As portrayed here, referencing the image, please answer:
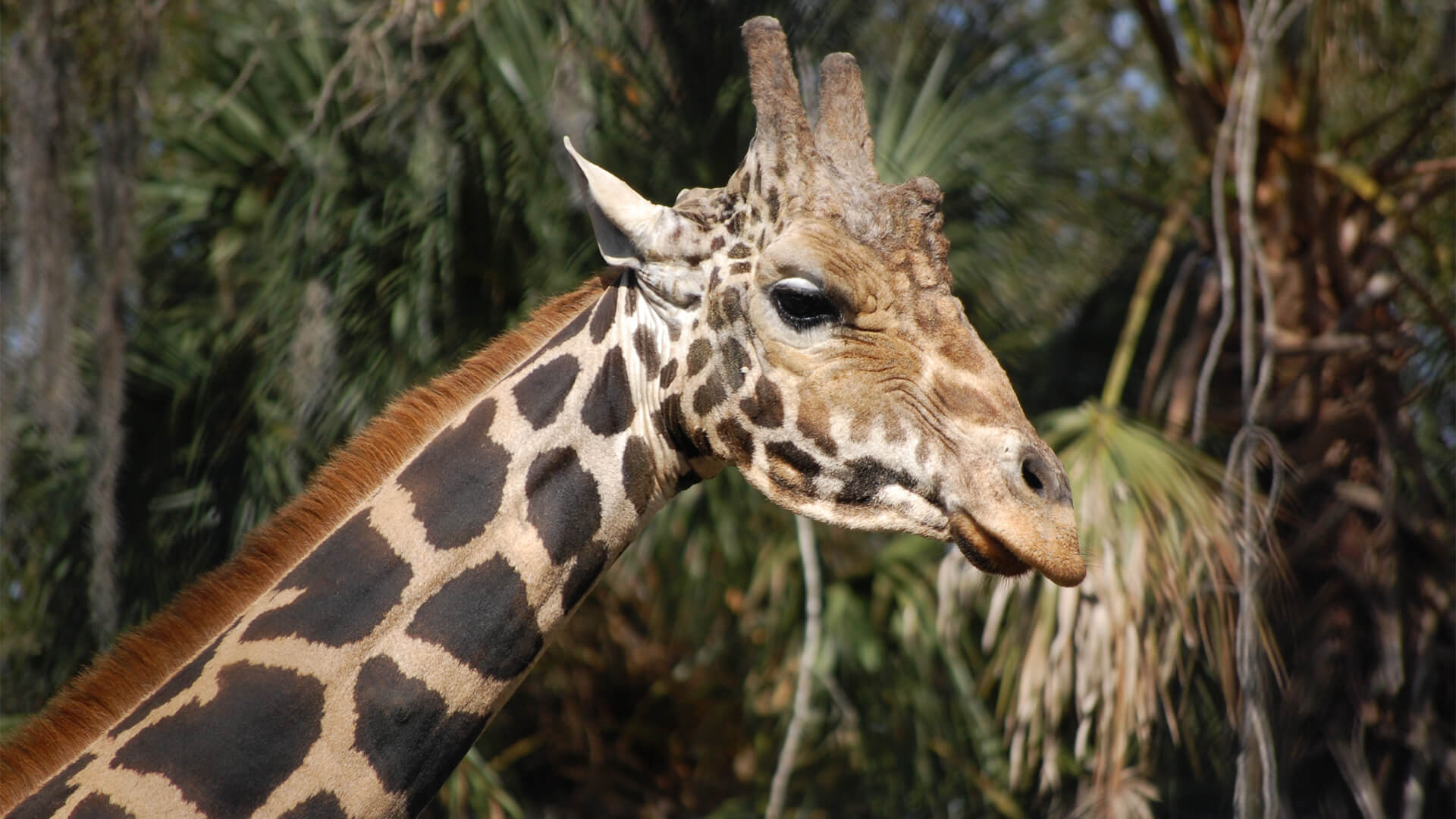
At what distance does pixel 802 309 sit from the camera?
266 cm

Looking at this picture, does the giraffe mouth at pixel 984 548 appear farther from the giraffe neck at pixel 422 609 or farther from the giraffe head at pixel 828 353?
the giraffe neck at pixel 422 609

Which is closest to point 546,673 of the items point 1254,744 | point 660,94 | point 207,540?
point 207,540

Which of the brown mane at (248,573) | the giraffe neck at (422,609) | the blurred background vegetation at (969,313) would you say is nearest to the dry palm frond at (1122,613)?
the blurred background vegetation at (969,313)

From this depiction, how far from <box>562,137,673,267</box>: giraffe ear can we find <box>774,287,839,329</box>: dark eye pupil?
0.33 m

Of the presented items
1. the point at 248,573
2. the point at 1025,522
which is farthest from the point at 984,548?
the point at 248,573

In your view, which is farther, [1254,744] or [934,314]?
[1254,744]

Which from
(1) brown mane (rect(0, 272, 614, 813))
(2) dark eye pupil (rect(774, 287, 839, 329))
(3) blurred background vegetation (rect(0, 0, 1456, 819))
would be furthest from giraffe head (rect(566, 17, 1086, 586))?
(3) blurred background vegetation (rect(0, 0, 1456, 819))

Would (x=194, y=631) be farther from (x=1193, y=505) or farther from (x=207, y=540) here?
(x=1193, y=505)

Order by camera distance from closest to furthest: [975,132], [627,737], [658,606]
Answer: [975,132] < [658,606] < [627,737]

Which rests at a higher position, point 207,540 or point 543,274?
point 543,274

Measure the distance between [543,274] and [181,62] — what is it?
316cm

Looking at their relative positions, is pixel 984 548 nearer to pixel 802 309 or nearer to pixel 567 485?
pixel 802 309

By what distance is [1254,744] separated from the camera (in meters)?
4.39

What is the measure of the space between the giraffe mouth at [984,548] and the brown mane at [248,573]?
102cm
